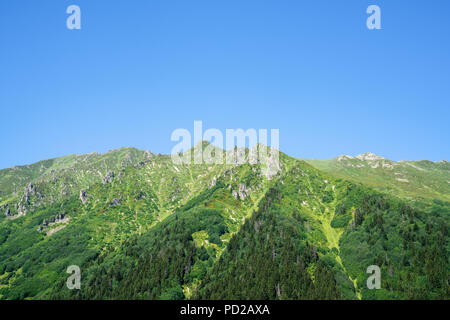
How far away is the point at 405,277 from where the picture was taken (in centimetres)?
19888

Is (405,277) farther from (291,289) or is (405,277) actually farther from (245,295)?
(245,295)

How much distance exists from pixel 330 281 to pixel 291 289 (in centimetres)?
2433
